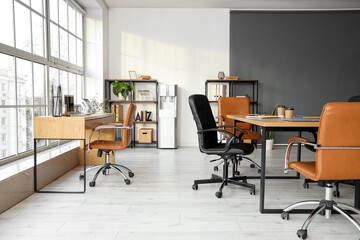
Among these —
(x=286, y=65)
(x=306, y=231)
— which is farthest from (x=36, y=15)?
(x=286, y=65)

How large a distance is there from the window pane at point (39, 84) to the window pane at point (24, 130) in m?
0.27

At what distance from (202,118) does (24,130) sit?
2197 millimetres

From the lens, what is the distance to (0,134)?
2.86m

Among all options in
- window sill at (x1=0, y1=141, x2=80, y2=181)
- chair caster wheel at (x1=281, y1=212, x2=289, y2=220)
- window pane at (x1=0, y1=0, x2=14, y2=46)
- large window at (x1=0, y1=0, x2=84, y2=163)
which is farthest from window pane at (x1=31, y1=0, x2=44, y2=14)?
chair caster wheel at (x1=281, y1=212, x2=289, y2=220)

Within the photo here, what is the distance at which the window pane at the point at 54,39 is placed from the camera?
4.08m

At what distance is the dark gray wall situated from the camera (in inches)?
239

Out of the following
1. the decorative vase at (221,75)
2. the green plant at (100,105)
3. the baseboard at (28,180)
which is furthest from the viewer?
the decorative vase at (221,75)

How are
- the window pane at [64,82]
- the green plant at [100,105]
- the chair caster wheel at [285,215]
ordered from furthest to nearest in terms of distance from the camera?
1. the green plant at [100,105]
2. the window pane at [64,82]
3. the chair caster wheel at [285,215]

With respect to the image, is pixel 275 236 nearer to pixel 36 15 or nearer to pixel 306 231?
pixel 306 231

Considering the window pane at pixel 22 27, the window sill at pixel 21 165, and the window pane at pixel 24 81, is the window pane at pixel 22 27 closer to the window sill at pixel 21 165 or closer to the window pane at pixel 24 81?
the window pane at pixel 24 81

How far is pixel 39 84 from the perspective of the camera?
371 cm

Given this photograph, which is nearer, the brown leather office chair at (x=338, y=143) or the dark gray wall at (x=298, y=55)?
the brown leather office chair at (x=338, y=143)

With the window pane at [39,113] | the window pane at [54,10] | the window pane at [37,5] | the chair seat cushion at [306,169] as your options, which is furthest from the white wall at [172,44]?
the chair seat cushion at [306,169]

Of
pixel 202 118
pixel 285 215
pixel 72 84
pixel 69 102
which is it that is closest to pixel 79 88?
pixel 72 84
